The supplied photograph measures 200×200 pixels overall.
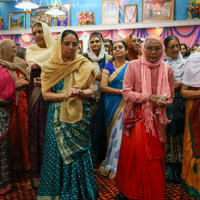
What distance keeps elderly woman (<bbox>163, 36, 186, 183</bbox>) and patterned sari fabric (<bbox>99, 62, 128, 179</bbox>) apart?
59 centimetres

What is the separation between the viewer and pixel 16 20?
11547 mm

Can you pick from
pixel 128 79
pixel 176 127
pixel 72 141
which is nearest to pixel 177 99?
pixel 176 127

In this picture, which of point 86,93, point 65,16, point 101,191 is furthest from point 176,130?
point 65,16

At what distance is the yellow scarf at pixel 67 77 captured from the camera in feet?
8.08

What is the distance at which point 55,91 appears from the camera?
2.57m

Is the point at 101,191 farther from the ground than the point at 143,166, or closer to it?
closer to it

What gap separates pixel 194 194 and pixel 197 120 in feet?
2.32

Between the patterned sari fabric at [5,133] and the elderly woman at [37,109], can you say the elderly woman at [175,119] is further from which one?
the patterned sari fabric at [5,133]

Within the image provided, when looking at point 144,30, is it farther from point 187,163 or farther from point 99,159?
point 187,163

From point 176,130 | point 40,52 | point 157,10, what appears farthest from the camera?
point 157,10

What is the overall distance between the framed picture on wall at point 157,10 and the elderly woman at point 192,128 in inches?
288

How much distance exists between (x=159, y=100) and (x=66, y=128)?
0.90m

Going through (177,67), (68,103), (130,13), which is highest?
(130,13)

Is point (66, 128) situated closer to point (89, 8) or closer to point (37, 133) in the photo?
point (37, 133)
